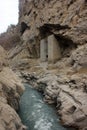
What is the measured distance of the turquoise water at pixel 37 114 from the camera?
2480 centimetres

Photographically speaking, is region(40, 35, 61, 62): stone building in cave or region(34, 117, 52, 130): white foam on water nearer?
region(34, 117, 52, 130): white foam on water

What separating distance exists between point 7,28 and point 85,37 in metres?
56.1

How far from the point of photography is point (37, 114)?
27.8m

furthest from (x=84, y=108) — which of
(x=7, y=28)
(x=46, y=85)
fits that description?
(x=7, y=28)

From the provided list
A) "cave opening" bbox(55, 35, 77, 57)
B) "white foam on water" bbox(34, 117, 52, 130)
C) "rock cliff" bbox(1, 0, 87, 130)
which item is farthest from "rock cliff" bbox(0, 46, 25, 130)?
"cave opening" bbox(55, 35, 77, 57)

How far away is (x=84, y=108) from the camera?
25703 mm

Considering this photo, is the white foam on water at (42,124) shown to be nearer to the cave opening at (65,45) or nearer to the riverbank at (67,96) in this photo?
the riverbank at (67,96)

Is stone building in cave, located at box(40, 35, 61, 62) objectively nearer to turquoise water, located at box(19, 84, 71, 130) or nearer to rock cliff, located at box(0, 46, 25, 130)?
turquoise water, located at box(19, 84, 71, 130)

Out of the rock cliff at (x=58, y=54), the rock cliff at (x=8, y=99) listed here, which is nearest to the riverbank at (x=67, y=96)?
the rock cliff at (x=58, y=54)

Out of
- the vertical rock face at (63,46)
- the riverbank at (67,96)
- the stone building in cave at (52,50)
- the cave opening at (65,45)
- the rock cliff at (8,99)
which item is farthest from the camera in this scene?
the stone building in cave at (52,50)

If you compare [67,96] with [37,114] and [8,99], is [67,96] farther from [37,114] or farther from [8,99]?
[8,99]

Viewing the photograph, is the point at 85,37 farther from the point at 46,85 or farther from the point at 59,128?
the point at 59,128

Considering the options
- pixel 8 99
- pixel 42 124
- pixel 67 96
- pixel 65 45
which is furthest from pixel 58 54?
pixel 8 99

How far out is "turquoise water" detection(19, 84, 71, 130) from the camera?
24797mm
